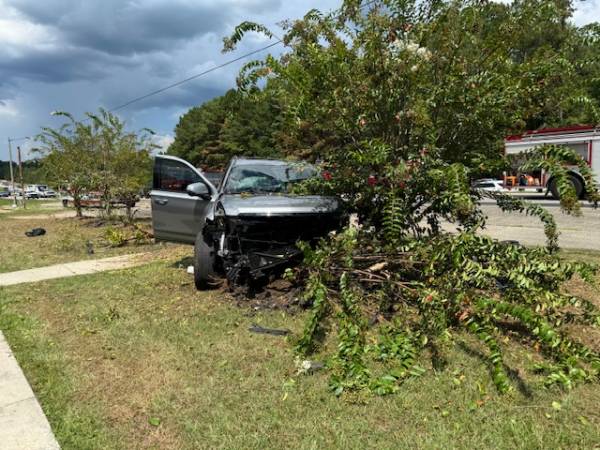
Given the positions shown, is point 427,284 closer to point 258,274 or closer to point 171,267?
point 258,274

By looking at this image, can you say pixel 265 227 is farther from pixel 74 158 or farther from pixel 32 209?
pixel 32 209

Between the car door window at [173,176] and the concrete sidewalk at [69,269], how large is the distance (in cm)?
165

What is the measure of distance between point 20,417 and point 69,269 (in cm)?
531

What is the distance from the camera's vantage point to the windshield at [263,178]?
5.93 metres

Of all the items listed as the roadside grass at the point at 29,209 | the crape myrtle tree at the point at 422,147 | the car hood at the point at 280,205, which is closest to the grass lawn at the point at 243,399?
the crape myrtle tree at the point at 422,147

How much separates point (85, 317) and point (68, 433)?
238 cm

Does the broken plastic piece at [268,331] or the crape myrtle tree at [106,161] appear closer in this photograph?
the broken plastic piece at [268,331]

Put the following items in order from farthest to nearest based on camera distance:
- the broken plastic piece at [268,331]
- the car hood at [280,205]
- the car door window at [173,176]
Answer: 1. the car door window at [173,176]
2. the car hood at [280,205]
3. the broken plastic piece at [268,331]

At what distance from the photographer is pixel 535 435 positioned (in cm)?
256

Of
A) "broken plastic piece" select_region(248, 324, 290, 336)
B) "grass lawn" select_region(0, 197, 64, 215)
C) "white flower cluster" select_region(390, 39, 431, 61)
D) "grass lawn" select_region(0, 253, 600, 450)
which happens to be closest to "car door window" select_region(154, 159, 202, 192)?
"grass lawn" select_region(0, 253, 600, 450)

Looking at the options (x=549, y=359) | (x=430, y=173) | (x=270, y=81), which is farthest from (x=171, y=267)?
(x=549, y=359)

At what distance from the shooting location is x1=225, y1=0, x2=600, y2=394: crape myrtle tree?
390cm

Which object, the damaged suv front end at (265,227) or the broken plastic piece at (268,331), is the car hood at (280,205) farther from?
the broken plastic piece at (268,331)

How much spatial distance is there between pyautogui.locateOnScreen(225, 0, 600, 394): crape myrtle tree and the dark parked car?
0.31 metres
